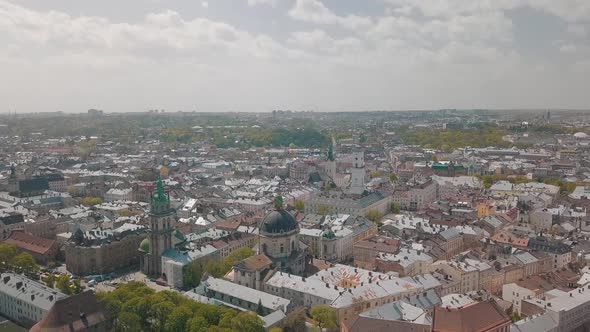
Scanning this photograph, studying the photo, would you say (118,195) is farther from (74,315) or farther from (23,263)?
(74,315)

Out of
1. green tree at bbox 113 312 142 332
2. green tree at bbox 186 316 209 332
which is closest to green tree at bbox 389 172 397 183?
green tree at bbox 186 316 209 332

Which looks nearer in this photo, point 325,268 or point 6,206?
point 325,268

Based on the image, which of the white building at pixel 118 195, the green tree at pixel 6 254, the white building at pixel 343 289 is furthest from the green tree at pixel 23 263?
the white building at pixel 118 195

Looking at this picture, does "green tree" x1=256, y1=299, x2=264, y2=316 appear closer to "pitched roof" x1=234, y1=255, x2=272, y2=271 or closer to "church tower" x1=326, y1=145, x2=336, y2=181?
"pitched roof" x1=234, y1=255, x2=272, y2=271

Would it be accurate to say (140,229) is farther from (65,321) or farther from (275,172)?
(275,172)

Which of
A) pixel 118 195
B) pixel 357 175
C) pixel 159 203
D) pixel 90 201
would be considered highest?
pixel 159 203

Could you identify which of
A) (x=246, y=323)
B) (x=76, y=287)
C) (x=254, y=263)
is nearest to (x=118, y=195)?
(x=76, y=287)

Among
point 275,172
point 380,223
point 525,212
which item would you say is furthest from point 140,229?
point 275,172
